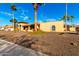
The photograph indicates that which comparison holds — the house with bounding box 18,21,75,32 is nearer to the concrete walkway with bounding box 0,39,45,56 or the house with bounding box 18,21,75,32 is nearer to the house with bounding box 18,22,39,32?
the house with bounding box 18,22,39,32

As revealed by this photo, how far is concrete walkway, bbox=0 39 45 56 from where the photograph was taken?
20.2ft

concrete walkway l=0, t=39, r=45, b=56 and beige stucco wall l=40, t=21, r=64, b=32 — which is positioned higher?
beige stucco wall l=40, t=21, r=64, b=32

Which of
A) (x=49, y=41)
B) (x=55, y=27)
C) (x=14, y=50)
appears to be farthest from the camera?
(x=55, y=27)

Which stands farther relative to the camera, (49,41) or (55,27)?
(55,27)

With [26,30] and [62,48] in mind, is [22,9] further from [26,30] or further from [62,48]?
[62,48]

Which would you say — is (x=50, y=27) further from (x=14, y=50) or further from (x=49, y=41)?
(x=14, y=50)

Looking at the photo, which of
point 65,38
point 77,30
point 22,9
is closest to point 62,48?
point 65,38

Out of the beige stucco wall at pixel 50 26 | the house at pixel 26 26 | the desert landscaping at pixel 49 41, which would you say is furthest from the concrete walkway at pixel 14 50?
the beige stucco wall at pixel 50 26

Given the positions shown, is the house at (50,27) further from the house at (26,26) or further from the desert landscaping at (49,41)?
the desert landscaping at (49,41)

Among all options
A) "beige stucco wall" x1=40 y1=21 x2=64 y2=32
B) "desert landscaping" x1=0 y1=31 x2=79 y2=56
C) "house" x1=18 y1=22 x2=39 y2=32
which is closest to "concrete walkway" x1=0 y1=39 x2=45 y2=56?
"desert landscaping" x1=0 y1=31 x2=79 y2=56

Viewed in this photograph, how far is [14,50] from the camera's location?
6406 mm

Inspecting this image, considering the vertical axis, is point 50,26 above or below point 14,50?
above

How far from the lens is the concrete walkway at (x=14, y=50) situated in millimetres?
6164

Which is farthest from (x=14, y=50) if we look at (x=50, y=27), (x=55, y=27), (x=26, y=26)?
(x=55, y=27)
